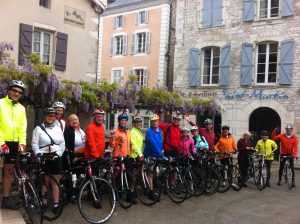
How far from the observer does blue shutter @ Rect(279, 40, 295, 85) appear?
17516mm

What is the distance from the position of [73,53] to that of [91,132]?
7.79 meters

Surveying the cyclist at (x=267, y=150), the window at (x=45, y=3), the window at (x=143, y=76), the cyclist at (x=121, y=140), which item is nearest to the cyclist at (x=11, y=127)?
the cyclist at (x=121, y=140)

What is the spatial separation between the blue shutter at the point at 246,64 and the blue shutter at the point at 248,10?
1.14 metres

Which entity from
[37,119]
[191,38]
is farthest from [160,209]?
[191,38]

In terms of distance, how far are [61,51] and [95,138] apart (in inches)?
287

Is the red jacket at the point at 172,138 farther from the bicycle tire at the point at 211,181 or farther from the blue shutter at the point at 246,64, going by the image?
the blue shutter at the point at 246,64

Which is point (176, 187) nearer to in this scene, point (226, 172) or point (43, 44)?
point (226, 172)

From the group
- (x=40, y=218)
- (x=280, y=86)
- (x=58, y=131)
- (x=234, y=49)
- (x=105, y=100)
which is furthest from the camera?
(x=234, y=49)

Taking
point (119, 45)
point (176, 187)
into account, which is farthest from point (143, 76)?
point (176, 187)

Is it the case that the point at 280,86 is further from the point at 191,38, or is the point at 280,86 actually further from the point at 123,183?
the point at 123,183

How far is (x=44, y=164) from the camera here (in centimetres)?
632

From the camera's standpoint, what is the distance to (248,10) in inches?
742

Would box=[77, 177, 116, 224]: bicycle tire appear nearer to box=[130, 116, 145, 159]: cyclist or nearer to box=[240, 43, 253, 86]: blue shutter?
box=[130, 116, 145, 159]: cyclist

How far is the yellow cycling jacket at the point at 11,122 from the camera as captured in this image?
19.9 ft
